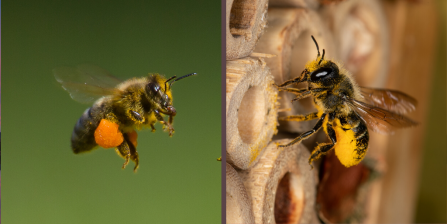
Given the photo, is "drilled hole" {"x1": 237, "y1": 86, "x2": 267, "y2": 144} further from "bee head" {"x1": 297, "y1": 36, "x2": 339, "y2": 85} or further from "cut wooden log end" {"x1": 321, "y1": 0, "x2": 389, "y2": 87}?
"cut wooden log end" {"x1": 321, "y1": 0, "x2": 389, "y2": 87}

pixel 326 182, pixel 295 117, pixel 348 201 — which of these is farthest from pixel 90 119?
pixel 348 201

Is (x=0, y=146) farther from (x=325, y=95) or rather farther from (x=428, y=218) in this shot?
(x=428, y=218)

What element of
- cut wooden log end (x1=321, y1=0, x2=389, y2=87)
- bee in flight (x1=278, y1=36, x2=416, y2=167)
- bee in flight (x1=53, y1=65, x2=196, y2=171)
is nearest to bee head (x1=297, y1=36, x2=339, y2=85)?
bee in flight (x1=278, y1=36, x2=416, y2=167)

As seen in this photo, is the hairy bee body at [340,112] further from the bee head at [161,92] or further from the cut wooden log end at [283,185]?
the bee head at [161,92]

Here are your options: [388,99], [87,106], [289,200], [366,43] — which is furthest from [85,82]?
[366,43]

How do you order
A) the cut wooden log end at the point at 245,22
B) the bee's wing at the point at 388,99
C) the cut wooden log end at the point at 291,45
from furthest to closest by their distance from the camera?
1. the bee's wing at the point at 388,99
2. the cut wooden log end at the point at 291,45
3. the cut wooden log end at the point at 245,22

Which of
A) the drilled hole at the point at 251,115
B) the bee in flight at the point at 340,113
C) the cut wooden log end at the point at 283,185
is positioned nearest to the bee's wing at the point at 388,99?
the bee in flight at the point at 340,113

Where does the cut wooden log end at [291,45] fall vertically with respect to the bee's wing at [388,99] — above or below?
above
